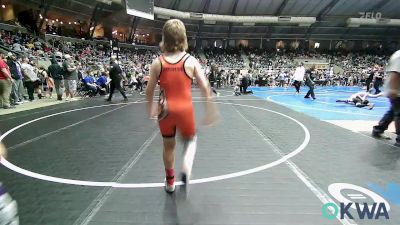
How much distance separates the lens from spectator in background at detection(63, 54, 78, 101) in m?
11.9

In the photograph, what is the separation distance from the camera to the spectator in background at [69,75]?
1187cm

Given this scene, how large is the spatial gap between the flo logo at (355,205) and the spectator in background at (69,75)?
11.1 meters

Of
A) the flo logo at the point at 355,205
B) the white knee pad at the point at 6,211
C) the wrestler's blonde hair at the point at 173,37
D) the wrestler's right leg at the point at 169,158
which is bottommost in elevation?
the flo logo at the point at 355,205

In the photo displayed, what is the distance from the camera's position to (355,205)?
9.61 feet

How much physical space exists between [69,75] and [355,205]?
38.2 ft

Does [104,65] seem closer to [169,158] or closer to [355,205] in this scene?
[169,158]

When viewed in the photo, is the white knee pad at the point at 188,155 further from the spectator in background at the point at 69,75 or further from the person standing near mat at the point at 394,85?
the spectator in background at the point at 69,75

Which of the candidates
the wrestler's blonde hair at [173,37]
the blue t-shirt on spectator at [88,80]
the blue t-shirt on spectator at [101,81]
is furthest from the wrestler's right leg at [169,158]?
the blue t-shirt on spectator at [101,81]

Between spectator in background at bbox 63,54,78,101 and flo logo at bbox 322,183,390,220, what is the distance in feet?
36.3

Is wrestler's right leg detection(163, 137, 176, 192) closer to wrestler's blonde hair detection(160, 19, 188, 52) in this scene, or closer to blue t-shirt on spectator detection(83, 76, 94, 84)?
wrestler's blonde hair detection(160, 19, 188, 52)

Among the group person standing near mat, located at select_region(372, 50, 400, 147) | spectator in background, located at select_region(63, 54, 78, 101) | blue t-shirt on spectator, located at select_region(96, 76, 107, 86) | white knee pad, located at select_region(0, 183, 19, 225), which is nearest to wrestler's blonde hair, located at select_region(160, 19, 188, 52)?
white knee pad, located at select_region(0, 183, 19, 225)

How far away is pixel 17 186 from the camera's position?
3.42 metres

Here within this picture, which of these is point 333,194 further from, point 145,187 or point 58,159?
point 58,159

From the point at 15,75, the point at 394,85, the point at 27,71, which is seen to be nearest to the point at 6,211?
the point at 394,85
